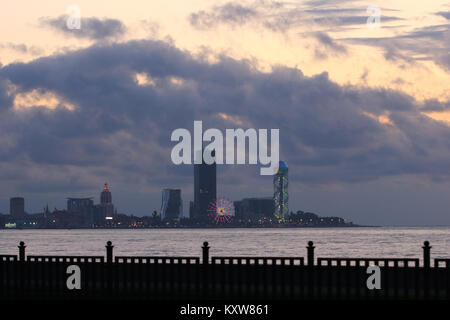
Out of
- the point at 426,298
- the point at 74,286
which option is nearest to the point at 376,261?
the point at 426,298

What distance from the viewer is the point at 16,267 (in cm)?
2633

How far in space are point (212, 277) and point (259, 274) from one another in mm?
1463

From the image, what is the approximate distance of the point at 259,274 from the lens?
24.2 meters
